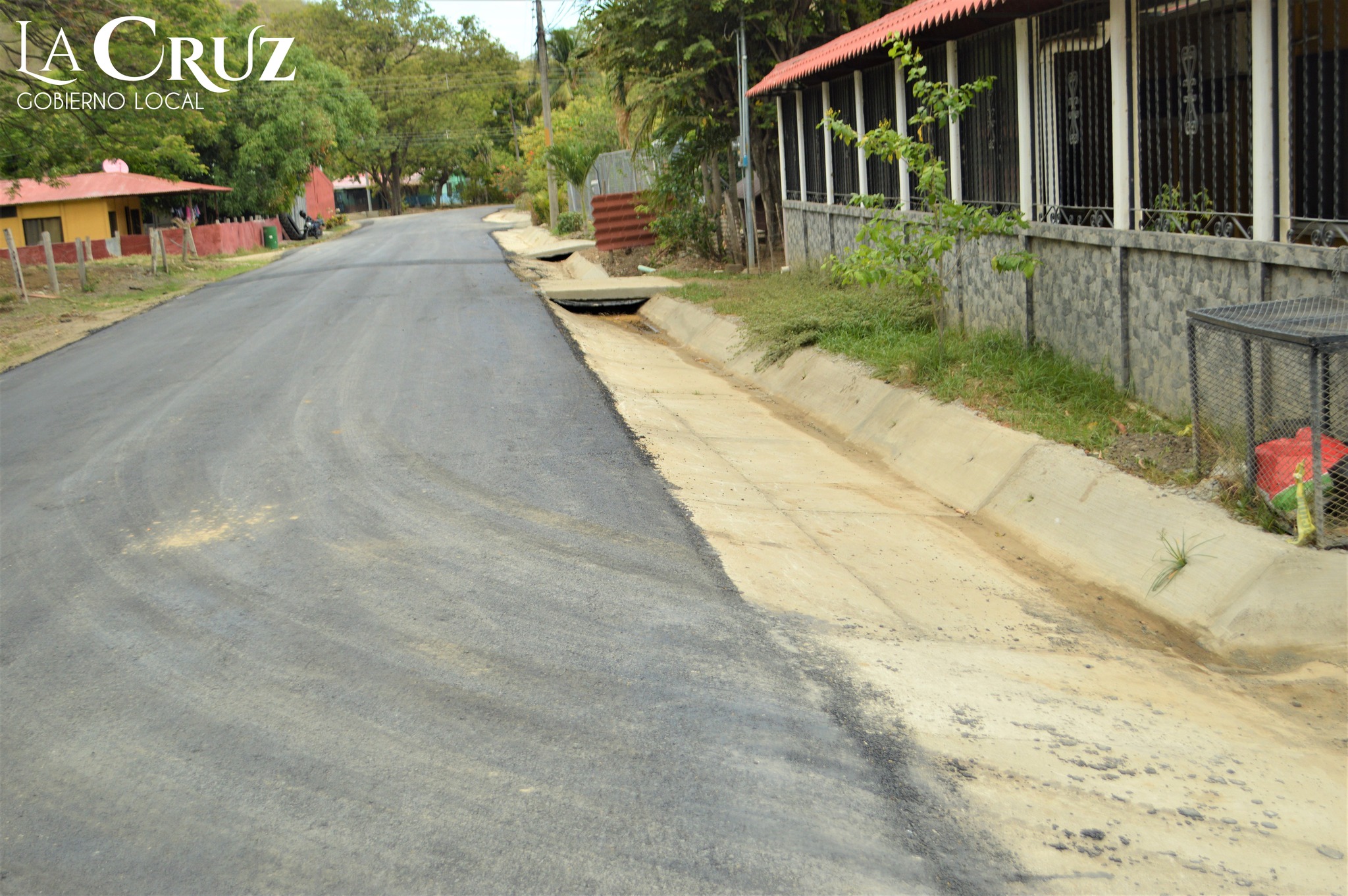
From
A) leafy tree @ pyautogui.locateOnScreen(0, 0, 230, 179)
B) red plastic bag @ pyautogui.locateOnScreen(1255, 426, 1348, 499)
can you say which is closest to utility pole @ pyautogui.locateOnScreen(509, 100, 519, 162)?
Result: leafy tree @ pyautogui.locateOnScreen(0, 0, 230, 179)

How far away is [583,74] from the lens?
61.0 metres

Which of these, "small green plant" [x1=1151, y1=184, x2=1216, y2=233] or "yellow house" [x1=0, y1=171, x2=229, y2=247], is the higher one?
"yellow house" [x1=0, y1=171, x2=229, y2=247]

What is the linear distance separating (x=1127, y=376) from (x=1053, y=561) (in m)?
2.09

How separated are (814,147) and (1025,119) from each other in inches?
315

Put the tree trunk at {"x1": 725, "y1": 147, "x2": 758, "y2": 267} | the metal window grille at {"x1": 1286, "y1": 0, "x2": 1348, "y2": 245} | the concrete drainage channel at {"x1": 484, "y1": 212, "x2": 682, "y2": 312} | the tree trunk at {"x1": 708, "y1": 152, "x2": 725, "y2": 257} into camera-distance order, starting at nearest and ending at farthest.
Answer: the metal window grille at {"x1": 1286, "y1": 0, "x2": 1348, "y2": 245} → the concrete drainage channel at {"x1": 484, "y1": 212, "x2": 682, "y2": 312} → the tree trunk at {"x1": 725, "y1": 147, "x2": 758, "y2": 267} → the tree trunk at {"x1": 708, "y1": 152, "x2": 725, "y2": 257}

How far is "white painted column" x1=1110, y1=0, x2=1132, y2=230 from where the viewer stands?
24.9 ft

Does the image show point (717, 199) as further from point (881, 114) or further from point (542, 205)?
point (542, 205)

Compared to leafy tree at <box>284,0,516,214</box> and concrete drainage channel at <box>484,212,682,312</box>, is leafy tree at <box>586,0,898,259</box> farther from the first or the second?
leafy tree at <box>284,0,516,214</box>

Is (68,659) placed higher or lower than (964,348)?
lower

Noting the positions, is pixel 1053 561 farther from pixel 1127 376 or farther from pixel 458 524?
pixel 458 524

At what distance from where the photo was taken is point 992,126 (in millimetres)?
10234

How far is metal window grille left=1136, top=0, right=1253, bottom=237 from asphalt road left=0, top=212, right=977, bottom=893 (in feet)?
13.4

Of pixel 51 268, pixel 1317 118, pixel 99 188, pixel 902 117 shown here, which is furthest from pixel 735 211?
pixel 99 188

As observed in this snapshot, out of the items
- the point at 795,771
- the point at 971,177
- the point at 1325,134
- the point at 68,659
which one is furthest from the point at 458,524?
the point at 1325,134
